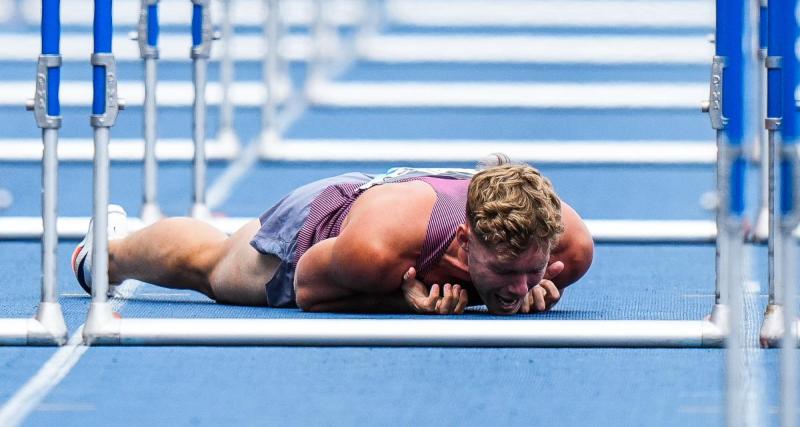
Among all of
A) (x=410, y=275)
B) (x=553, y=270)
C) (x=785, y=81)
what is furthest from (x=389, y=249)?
(x=785, y=81)

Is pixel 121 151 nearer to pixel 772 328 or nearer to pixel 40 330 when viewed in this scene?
pixel 40 330

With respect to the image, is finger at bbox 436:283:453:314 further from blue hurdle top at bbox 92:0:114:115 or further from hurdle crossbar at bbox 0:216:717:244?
hurdle crossbar at bbox 0:216:717:244

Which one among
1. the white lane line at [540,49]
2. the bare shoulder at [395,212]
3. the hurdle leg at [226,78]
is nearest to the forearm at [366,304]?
the bare shoulder at [395,212]

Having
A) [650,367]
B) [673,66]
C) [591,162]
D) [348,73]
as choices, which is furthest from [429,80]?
[650,367]

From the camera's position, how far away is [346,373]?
4.66m

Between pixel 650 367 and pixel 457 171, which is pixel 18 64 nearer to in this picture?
pixel 457 171

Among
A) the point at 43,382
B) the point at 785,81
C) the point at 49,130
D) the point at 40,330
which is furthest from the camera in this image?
the point at 40,330

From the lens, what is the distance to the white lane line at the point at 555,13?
1877 centimetres

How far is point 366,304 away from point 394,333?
0.42 meters

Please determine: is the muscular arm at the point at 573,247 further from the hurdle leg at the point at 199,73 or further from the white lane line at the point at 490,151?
the white lane line at the point at 490,151

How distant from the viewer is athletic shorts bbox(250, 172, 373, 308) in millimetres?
5496

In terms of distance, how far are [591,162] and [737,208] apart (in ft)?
19.2

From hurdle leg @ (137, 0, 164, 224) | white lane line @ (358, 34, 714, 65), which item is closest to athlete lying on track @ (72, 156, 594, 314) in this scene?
hurdle leg @ (137, 0, 164, 224)

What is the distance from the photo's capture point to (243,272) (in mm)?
5629
